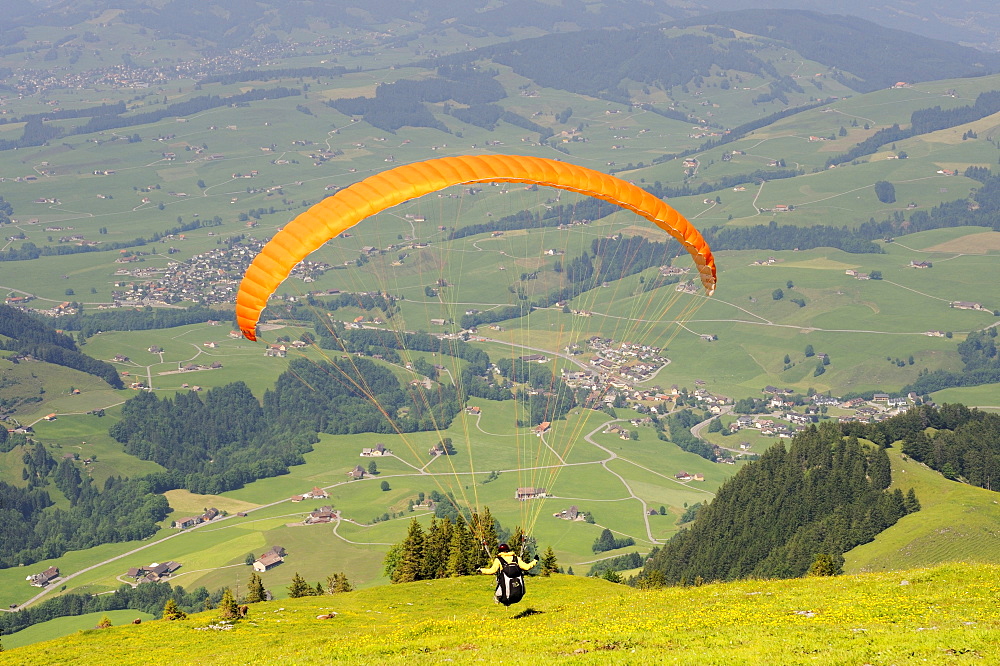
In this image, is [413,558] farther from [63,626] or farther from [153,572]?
[153,572]

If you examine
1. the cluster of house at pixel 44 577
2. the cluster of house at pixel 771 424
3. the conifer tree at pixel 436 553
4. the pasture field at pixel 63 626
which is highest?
the conifer tree at pixel 436 553

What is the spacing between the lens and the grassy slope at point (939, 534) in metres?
68.1

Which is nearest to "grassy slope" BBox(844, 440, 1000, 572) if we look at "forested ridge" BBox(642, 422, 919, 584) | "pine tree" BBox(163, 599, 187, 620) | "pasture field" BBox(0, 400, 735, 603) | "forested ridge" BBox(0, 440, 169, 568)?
"forested ridge" BBox(642, 422, 919, 584)

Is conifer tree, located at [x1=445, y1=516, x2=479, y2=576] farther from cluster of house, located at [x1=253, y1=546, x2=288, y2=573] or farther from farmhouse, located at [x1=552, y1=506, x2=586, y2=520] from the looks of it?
farmhouse, located at [x1=552, y1=506, x2=586, y2=520]

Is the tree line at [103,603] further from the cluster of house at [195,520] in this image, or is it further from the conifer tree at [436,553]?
the conifer tree at [436,553]

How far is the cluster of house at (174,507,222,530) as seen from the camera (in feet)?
518

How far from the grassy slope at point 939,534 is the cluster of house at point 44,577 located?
112 meters

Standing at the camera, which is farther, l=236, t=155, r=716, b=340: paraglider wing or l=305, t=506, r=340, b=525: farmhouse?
l=305, t=506, r=340, b=525: farmhouse

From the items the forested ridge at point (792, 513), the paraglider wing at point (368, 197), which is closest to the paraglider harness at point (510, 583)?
the paraglider wing at point (368, 197)

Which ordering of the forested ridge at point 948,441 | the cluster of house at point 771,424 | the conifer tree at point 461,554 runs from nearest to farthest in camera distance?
1. the conifer tree at point 461,554
2. the forested ridge at point 948,441
3. the cluster of house at point 771,424

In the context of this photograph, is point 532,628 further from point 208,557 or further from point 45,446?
point 45,446

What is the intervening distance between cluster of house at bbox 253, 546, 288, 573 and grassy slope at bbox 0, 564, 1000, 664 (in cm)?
9139

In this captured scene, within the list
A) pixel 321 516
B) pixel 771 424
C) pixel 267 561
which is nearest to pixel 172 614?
pixel 267 561

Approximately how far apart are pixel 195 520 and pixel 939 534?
122 m
